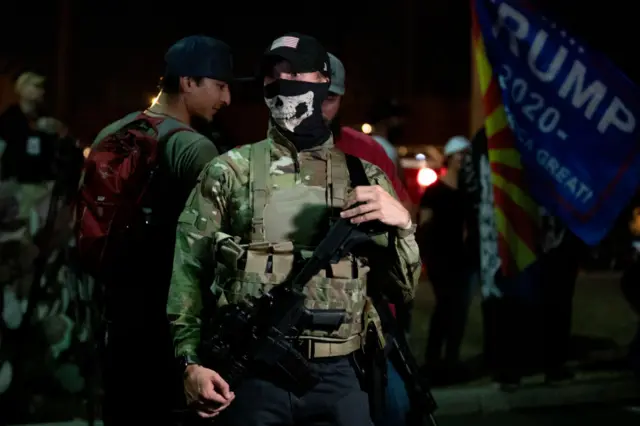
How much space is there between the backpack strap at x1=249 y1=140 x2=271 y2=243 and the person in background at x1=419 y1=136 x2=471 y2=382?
14.6 feet

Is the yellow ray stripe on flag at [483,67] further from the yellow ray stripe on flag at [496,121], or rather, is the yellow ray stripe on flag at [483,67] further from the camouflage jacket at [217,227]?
the camouflage jacket at [217,227]

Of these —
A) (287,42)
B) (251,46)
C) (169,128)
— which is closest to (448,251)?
(169,128)

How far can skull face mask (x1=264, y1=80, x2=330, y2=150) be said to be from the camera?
287 centimetres

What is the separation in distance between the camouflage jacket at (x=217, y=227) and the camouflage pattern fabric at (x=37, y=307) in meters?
2.74

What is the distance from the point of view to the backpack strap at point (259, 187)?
2.77 m

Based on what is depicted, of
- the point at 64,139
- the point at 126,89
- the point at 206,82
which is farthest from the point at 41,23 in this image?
the point at 206,82

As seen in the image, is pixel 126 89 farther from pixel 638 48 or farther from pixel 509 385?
pixel 509 385

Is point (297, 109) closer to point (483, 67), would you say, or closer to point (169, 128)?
point (169, 128)

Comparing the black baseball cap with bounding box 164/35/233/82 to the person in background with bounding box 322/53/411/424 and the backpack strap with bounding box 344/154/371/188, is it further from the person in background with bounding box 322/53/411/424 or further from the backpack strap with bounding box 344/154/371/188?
the backpack strap with bounding box 344/154/371/188

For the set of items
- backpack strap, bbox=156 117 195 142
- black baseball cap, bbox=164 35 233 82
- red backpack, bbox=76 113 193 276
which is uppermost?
black baseball cap, bbox=164 35 233 82

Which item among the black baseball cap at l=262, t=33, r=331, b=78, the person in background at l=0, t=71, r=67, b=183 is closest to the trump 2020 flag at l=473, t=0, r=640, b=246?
the person in background at l=0, t=71, r=67, b=183

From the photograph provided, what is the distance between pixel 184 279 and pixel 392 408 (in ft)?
4.28

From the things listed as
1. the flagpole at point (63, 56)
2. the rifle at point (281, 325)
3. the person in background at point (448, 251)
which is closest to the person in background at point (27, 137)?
the person in background at point (448, 251)

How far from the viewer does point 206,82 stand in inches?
143
